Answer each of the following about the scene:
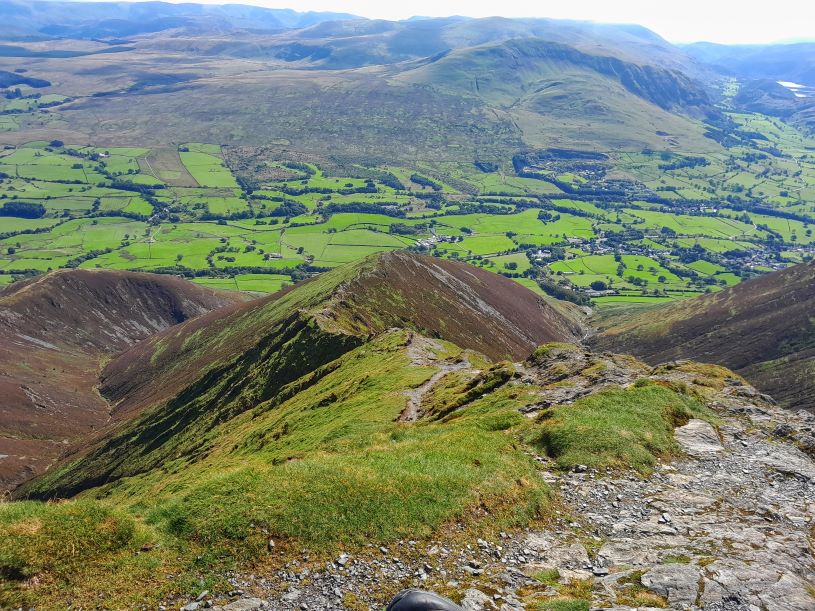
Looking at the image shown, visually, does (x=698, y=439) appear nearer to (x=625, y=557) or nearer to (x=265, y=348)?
(x=625, y=557)

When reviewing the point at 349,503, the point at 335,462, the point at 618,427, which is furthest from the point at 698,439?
the point at 349,503

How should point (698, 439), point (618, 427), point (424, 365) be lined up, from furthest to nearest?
1. point (424, 365)
2. point (698, 439)
3. point (618, 427)

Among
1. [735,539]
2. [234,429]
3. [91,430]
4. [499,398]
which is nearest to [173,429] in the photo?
[234,429]

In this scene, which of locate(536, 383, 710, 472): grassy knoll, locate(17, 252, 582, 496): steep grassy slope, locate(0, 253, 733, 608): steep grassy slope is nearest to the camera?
locate(0, 253, 733, 608): steep grassy slope

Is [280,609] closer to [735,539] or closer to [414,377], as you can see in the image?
[735,539]

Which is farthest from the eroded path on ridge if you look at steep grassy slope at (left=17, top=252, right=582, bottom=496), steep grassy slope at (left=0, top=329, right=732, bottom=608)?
steep grassy slope at (left=17, top=252, right=582, bottom=496)

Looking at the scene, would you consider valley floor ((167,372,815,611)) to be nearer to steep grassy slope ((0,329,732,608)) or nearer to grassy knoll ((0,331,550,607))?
steep grassy slope ((0,329,732,608))

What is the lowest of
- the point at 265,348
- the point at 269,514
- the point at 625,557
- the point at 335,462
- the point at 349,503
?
the point at 265,348
